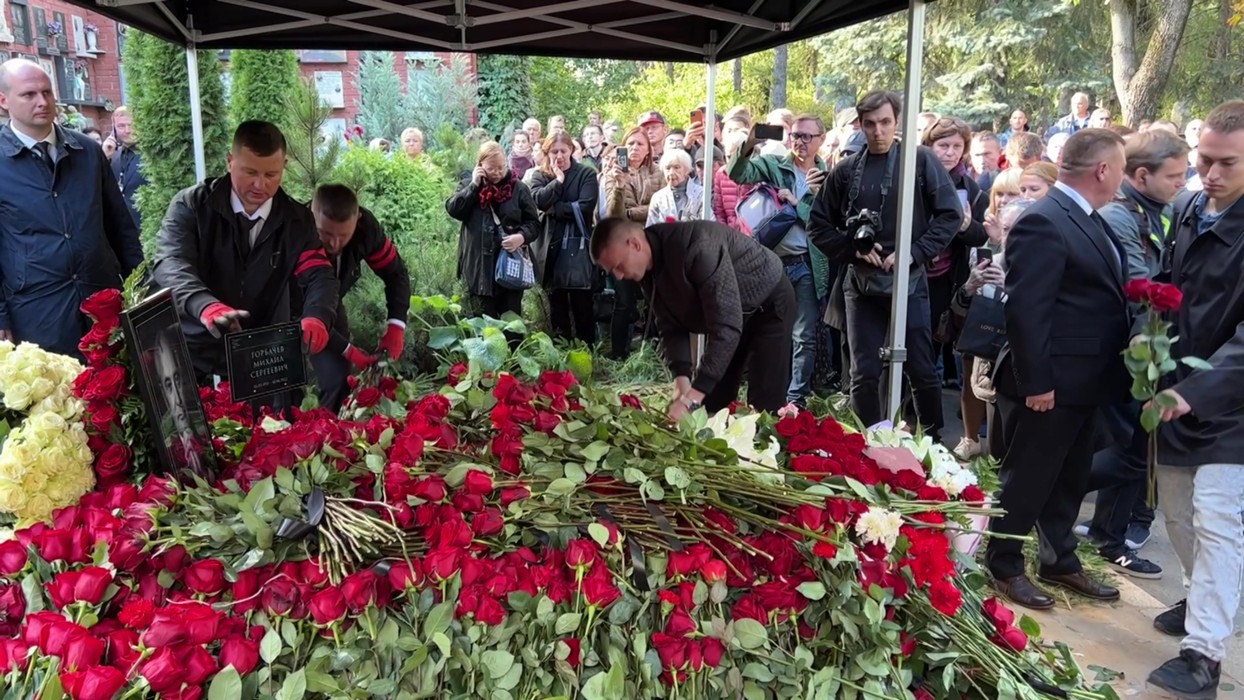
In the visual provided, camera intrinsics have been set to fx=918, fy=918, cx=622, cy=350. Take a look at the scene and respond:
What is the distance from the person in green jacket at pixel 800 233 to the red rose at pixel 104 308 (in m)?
4.23

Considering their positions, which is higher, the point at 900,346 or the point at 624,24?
the point at 624,24

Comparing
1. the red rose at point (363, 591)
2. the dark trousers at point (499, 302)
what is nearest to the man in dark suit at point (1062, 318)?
the red rose at point (363, 591)

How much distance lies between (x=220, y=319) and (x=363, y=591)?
1.16 metres

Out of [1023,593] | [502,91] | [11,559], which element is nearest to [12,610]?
[11,559]

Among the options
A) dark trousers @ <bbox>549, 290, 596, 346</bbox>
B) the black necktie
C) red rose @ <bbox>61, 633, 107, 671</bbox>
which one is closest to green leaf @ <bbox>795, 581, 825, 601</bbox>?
red rose @ <bbox>61, 633, 107, 671</bbox>

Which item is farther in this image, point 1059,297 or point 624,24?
point 624,24

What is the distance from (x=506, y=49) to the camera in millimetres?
4668

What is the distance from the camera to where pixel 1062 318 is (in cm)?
305

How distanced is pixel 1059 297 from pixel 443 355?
3.30 metres

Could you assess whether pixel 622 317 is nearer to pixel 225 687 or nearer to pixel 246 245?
pixel 246 245

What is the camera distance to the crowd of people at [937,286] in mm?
2650

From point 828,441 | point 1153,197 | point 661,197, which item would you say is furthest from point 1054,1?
point 828,441

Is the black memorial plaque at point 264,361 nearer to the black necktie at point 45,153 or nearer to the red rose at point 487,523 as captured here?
the red rose at point 487,523

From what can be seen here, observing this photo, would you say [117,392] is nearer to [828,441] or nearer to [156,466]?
[156,466]
